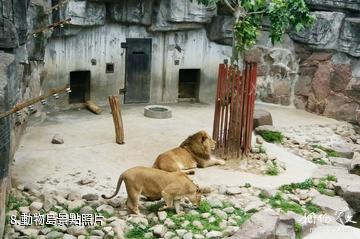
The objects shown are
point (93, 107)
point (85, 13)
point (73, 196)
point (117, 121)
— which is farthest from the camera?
point (93, 107)

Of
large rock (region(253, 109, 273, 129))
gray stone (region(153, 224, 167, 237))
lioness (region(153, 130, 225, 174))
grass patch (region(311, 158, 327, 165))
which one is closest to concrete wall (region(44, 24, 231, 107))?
large rock (region(253, 109, 273, 129))

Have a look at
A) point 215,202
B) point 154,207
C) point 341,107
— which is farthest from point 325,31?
point 154,207

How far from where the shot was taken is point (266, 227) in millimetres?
7367

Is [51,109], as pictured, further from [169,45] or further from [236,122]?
[236,122]

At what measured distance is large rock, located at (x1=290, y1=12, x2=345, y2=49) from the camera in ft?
48.3

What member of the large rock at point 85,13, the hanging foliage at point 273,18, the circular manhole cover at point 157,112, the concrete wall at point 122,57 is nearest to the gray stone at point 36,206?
the hanging foliage at point 273,18

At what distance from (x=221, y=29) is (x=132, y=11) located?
2582mm

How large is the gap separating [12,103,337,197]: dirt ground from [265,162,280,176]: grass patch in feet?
0.44

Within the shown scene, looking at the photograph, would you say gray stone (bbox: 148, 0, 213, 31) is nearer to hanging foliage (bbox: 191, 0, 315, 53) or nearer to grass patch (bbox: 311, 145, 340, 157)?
hanging foliage (bbox: 191, 0, 315, 53)

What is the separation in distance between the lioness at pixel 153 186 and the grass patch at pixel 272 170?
2.56 m

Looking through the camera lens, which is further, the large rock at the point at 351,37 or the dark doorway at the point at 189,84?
the dark doorway at the point at 189,84

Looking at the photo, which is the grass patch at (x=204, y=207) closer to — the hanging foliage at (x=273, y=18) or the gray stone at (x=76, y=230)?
the gray stone at (x=76, y=230)

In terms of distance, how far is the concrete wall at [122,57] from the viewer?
46.5 feet

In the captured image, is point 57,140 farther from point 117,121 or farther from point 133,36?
point 133,36
